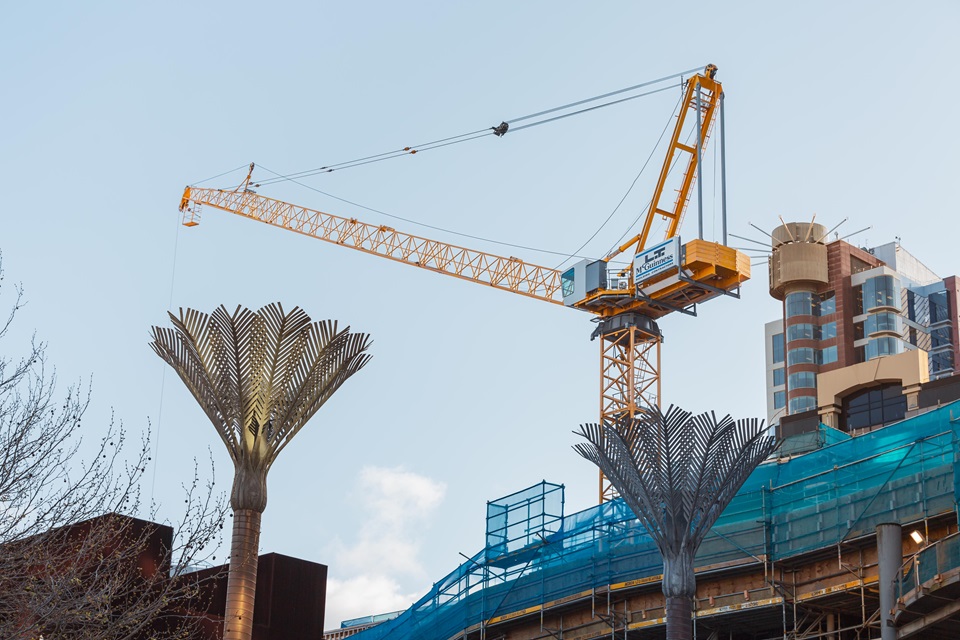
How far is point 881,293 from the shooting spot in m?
109

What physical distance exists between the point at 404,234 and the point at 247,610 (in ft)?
245

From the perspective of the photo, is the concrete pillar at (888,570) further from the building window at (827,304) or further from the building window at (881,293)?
the building window at (827,304)

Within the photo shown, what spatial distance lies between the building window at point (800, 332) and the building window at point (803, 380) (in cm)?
286

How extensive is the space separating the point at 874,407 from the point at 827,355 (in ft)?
103

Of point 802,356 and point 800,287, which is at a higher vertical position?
point 800,287

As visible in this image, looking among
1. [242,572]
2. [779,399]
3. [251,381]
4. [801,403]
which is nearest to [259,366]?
[251,381]

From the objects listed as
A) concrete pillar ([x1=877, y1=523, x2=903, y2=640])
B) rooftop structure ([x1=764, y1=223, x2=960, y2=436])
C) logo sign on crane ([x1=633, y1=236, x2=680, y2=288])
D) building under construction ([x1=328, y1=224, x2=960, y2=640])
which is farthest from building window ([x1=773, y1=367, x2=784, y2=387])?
concrete pillar ([x1=877, y1=523, x2=903, y2=640])

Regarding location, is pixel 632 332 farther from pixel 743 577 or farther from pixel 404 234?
pixel 743 577

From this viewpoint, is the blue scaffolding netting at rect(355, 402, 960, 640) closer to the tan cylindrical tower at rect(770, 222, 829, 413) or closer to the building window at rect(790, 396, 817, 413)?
the building window at rect(790, 396, 817, 413)

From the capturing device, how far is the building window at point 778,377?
→ 4692 inches

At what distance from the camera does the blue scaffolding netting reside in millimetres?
32688

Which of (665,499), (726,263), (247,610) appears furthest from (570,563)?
(726,263)

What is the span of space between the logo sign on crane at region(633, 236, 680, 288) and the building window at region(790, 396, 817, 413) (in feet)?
111

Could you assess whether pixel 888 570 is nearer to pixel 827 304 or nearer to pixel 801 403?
pixel 801 403
